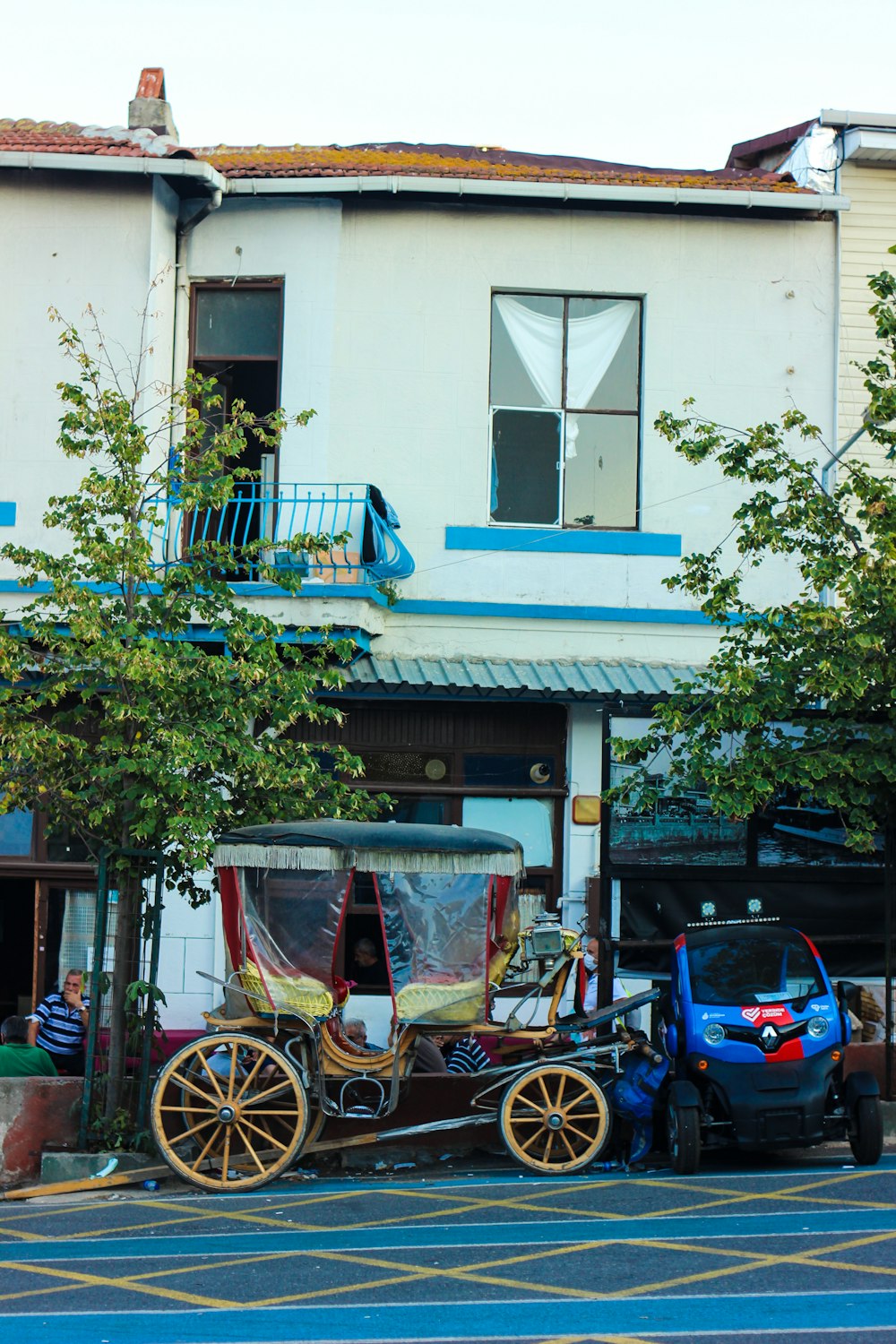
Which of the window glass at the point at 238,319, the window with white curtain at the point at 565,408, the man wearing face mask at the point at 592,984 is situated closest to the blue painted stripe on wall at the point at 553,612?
the window with white curtain at the point at 565,408

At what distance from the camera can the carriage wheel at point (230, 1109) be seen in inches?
431

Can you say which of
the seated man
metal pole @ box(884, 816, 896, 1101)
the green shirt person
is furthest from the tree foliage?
the green shirt person

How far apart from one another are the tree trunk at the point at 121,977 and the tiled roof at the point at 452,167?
7.17 m

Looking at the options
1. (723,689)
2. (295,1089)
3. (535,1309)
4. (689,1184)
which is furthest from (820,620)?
(535,1309)

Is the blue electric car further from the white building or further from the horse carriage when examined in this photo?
the white building

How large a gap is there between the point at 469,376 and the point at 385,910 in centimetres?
636

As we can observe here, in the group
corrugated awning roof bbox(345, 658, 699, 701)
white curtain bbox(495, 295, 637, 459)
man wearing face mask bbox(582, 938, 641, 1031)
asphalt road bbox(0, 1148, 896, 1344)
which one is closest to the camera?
asphalt road bbox(0, 1148, 896, 1344)

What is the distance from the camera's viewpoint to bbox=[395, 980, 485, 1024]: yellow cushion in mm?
11250

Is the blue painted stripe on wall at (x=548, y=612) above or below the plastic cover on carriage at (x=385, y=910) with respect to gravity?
above

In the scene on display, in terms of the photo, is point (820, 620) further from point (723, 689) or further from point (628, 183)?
point (628, 183)

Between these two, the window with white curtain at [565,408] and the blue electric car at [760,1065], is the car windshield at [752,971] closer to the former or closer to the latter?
the blue electric car at [760,1065]

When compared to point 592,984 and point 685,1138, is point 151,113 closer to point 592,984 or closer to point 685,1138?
point 592,984

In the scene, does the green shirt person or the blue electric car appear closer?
the blue electric car

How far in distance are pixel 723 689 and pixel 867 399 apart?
15.7ft
